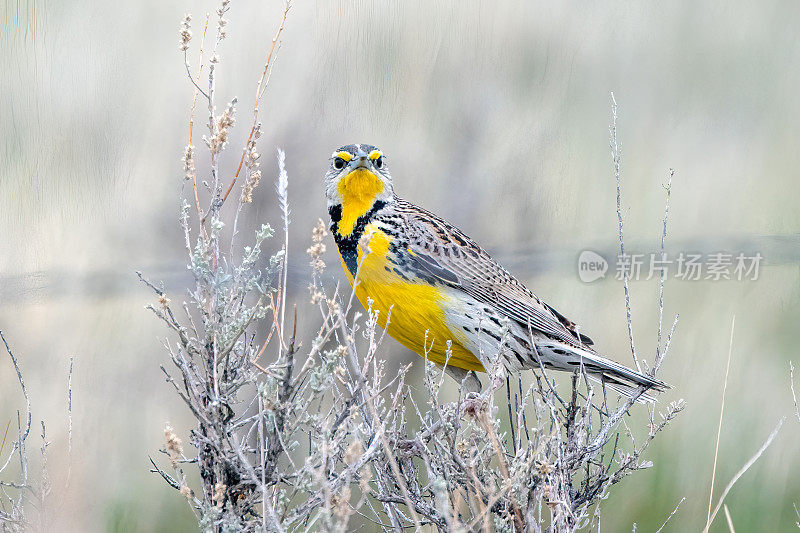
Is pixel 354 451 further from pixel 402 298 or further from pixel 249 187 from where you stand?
pixel 402 298

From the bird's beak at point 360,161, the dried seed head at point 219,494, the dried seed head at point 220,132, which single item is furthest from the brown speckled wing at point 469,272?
the dried seed head at point 219,494

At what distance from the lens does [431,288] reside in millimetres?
2512

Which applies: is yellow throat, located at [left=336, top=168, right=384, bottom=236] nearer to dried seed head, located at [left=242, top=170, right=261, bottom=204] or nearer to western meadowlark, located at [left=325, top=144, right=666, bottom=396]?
western meadowlark, located at [left=325, top=144, right=666, bottom=396]

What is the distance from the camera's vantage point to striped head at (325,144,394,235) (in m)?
2.48

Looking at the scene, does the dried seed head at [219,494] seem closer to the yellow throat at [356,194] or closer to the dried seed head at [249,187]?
the dried seed head at [249,187]

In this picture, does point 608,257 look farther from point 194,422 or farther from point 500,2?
point 194,422

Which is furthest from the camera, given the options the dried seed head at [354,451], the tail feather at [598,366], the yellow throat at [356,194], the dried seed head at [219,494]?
the yellow throat at [356,194]

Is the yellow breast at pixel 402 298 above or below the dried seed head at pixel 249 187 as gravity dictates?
below

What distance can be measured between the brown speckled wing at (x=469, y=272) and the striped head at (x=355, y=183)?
105mm

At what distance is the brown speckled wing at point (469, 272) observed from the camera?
254 cm

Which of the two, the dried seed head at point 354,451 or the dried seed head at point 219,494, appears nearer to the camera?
the dried seed head at point 354,451

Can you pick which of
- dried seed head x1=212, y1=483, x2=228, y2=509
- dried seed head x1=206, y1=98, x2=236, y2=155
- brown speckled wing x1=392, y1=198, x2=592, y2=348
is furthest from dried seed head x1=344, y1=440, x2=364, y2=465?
brown speckled wing x1=392, y1=198, x2=592, y2=348

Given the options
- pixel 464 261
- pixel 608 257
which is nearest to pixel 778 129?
pixel 608 257

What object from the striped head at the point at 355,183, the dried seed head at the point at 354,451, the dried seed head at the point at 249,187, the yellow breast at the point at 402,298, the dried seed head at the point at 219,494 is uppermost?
the striped head at the point at 355,183
